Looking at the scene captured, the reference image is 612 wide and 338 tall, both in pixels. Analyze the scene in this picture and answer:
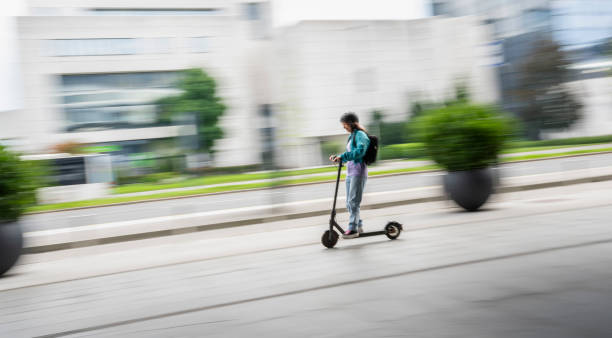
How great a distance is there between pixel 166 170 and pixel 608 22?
128 feet

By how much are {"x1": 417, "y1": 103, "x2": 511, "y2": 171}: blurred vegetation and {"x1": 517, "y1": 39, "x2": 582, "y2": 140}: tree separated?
37514 mm

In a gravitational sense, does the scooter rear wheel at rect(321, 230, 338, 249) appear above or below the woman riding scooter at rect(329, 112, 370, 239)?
below

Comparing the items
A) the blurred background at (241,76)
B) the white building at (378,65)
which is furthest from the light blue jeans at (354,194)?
the white building at (378,65)

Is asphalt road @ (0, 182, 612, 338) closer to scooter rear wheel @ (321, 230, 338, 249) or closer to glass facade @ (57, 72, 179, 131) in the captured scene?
scooter rear wheel @ (321, 230, 338, 249)

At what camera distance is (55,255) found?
9.52 metres

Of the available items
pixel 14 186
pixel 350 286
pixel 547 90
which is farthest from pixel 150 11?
pixel 350 286

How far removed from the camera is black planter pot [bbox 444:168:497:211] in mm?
9602

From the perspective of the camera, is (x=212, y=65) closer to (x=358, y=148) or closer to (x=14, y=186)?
(x=14, y=186)

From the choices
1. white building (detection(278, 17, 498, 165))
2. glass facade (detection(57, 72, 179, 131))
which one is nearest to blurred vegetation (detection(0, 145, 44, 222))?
white building (detection(278, 17, 498, 165))

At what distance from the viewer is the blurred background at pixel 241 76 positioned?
46.7m

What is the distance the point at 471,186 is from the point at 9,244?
699cm

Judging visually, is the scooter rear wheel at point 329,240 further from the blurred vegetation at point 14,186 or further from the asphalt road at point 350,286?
the blurred vegetation at point 14,186

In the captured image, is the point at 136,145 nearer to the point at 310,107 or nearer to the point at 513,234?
the point at 310,107

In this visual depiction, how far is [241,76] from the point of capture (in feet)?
186
